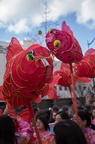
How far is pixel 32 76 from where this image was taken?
250cm

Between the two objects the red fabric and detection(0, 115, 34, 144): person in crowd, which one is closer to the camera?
detection(0, 115, 34, 144): person in crowd

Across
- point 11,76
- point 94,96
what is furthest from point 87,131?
point 94,96

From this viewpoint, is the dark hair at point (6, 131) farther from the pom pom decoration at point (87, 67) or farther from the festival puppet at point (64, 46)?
the pom pom decoration at point (87, 67)

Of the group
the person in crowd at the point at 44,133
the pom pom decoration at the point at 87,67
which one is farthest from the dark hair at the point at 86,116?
the pom pom decoration at the point at 87,67

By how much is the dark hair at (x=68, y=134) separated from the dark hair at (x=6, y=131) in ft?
1.73

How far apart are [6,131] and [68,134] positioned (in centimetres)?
67

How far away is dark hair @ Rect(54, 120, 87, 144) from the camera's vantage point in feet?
5.19

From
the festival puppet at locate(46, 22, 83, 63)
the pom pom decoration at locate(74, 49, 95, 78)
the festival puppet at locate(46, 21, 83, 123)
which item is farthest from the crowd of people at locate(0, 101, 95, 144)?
Result: the pom pom decoration at locate(74, 49, 95, 78)

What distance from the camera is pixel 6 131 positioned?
1.94 metres

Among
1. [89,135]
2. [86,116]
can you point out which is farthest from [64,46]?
[89,135]

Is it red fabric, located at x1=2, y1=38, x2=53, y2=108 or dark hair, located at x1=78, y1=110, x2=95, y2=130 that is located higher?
red fabric, located at x1=2, y1=38, x2=53, y2=108

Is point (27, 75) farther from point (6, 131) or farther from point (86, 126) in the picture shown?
point (86, 126)

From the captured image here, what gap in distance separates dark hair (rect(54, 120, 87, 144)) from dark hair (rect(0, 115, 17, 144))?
1.73ft

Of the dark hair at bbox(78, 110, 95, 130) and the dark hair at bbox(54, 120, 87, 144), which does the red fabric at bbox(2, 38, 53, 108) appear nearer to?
the dark hair at bbox(78, 110, 95, 130)
